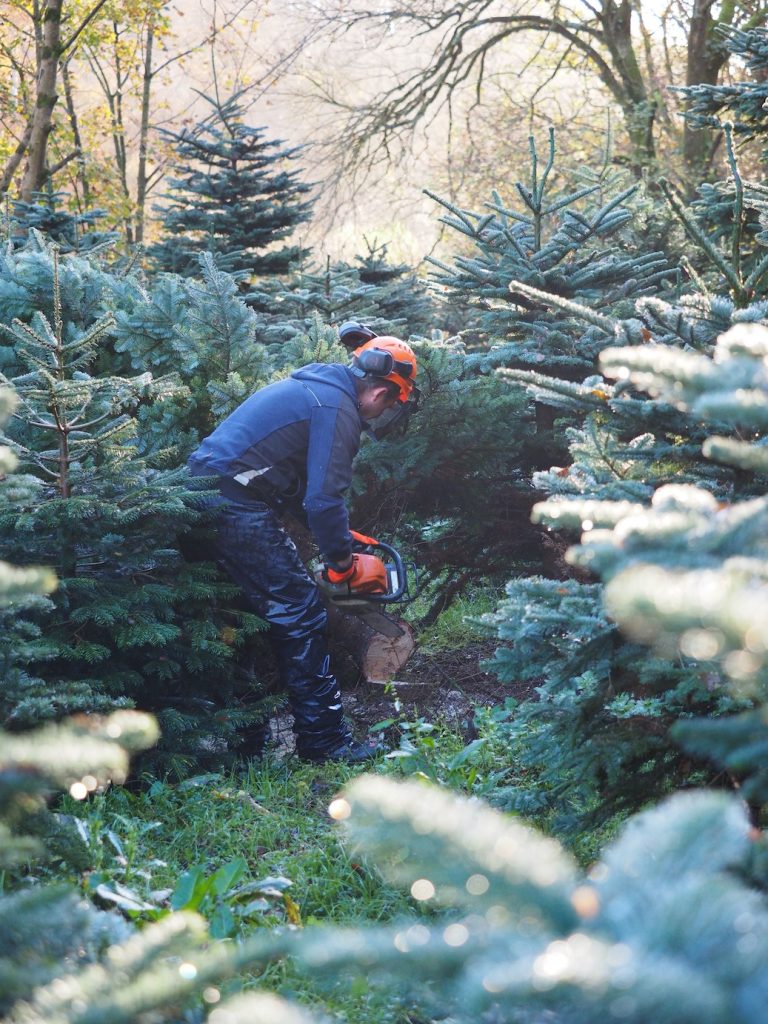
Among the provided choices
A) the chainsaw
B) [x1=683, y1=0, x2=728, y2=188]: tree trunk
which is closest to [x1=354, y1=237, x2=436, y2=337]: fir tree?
[x1=683, y1=0, x2=728, y2=188]: tree trunk

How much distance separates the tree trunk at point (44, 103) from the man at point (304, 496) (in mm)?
9011

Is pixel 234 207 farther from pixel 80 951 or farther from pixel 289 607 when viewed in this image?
pixel 80 951

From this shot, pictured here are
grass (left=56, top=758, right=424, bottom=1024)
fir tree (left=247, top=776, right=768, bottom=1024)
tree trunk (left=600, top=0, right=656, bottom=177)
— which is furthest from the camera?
tree trunk (left=600, top=0, right=656, bottom=177)

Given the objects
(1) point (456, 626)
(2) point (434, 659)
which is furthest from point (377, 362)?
(1) point (456, 626)

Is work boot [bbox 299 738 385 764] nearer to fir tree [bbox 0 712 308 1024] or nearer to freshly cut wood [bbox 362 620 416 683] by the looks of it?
freshly cut wood [bbox 362 620 416 683]

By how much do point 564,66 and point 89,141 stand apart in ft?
32.5

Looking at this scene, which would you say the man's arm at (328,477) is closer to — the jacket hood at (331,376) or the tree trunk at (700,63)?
the jacket hood at (331,376)

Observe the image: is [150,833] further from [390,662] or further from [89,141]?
[89,141]

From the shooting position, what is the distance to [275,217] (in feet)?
40.5

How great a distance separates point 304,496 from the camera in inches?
201

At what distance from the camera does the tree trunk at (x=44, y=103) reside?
479 inches

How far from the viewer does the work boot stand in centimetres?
493

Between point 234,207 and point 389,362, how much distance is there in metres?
8.41

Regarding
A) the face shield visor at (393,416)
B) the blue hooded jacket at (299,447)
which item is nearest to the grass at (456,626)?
the face shield visor at (393,416)
